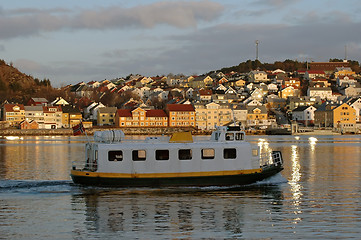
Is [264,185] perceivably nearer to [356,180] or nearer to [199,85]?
[356,180]

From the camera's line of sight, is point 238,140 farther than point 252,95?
No

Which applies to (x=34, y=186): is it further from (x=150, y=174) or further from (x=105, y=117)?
(x=105, y=117)

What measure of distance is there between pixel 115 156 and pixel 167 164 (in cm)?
256

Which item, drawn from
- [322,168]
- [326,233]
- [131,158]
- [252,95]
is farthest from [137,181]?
[252,95]

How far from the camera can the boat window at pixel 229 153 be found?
27719mm

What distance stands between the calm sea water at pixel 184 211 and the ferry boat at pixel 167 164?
1.80ft

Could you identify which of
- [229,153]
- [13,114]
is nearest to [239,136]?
[229,153]

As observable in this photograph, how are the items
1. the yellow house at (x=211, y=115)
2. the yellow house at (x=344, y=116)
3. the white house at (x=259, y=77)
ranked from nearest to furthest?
the yellow house at (x=344, y=116) < the yellow house at (x=211, y=115) < the white house at (x=259, y=77)

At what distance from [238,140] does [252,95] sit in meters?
133

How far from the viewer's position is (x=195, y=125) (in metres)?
136

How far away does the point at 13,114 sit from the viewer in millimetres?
133250

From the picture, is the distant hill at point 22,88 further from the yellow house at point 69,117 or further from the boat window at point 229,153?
the boat window at point 229,153

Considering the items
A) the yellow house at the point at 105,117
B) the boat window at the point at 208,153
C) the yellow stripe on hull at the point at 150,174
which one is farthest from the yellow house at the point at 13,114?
the boat window at the point at 208,153

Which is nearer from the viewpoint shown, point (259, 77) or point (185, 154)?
point (185, 154)
